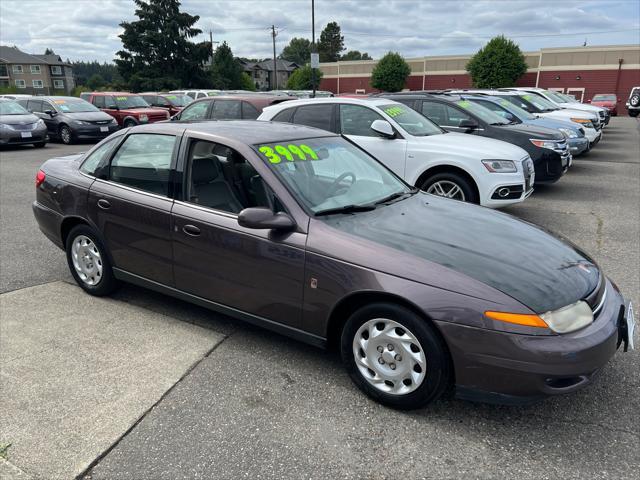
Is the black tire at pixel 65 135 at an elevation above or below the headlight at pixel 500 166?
below

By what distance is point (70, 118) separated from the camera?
54.6ft

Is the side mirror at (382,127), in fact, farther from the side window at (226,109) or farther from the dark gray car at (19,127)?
the dark gray car at (19,127)

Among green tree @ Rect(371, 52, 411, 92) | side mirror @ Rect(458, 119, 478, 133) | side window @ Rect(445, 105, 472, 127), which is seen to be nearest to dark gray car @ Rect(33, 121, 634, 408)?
side mirror @ Rect(458, 119, 478, 133)

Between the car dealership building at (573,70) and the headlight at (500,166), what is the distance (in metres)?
49.3

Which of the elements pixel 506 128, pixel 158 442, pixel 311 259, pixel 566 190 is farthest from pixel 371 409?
pixel 566 190

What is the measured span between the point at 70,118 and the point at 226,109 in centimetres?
936

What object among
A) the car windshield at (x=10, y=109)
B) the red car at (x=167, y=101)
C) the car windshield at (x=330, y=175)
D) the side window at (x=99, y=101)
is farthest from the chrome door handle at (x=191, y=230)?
the side window at (x=99, y=101)

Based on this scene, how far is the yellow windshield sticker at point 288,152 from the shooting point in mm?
3400

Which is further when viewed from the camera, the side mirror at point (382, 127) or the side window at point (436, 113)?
the side window at point (436, 113)

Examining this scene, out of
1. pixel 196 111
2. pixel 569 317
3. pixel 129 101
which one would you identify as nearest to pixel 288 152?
pixel 569 317

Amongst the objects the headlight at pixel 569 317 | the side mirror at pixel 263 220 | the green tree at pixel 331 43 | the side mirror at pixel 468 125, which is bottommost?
the headlight at pixel 569 317

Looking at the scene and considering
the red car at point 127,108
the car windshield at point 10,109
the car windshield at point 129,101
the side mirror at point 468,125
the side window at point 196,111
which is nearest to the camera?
the side mirror at point 468,125

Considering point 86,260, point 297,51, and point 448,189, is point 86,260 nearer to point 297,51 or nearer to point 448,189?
point 448,189

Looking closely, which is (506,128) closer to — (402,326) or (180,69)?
(402,326)
